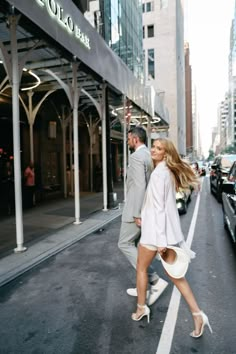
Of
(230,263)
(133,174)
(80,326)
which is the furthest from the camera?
→ (230,263)

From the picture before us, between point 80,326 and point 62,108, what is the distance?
14.1 m

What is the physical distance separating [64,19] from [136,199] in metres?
5.52

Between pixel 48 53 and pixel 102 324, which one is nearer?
pixel 102 324

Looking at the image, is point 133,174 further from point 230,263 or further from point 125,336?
point 230,263

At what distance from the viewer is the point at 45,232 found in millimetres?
7914

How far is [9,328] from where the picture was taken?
11.2ft

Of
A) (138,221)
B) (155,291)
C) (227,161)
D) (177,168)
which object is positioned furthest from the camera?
(227,161)

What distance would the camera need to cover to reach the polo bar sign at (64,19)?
6.52 metres

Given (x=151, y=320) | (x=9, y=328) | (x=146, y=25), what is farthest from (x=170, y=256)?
(x=146, y=25)

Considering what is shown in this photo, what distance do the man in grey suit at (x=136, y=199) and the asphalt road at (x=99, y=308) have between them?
25cm

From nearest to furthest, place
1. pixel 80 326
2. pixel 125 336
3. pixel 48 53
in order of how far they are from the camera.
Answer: pixel 125 336 → pixel 80 326 → pixel 48 53

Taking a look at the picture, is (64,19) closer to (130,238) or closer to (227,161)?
(130,238)

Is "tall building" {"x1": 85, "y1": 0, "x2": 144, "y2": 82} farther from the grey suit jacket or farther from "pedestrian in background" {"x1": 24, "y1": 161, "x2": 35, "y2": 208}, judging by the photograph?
the grey suit jacket

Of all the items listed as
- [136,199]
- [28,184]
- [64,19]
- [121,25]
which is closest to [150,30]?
[121,25]
